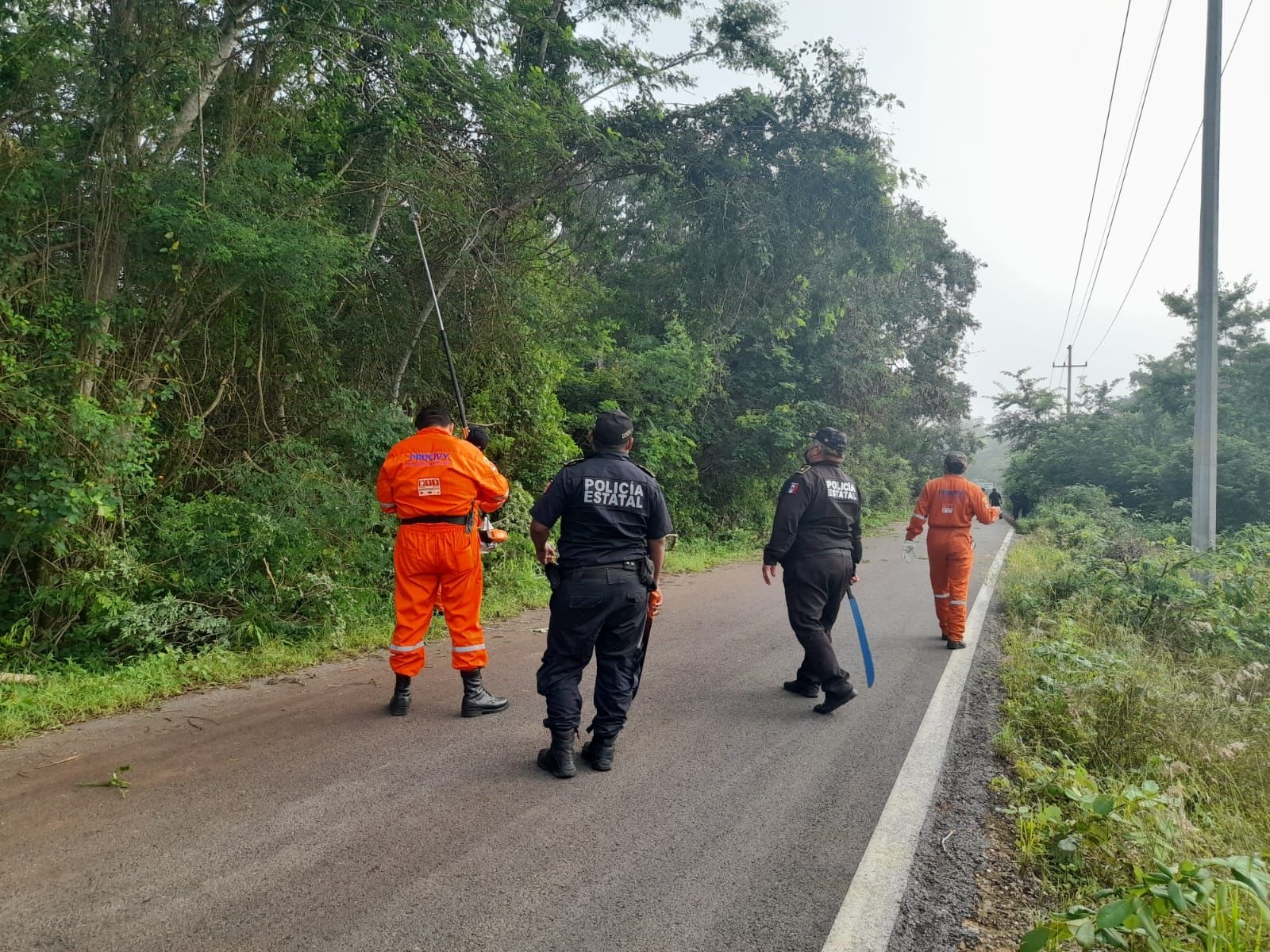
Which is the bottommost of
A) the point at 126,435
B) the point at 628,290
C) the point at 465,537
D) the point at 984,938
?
the point at 984,938

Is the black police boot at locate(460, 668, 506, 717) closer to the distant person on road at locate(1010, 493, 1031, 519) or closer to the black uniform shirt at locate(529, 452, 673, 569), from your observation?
the black uniform shirt at locate(529, 452, 673, 569)

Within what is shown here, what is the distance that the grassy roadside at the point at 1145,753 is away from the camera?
2252 millimetres

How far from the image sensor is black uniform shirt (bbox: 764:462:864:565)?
5.52 meters

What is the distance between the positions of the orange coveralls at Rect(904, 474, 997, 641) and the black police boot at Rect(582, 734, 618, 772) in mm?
4331

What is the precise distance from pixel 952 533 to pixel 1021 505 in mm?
27772

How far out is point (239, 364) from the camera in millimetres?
7691

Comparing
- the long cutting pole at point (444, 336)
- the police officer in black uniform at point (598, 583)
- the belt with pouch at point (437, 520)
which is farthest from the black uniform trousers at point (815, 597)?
the long cutting pole at point (444, 336)

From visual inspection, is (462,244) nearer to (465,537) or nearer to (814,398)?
(465,537)

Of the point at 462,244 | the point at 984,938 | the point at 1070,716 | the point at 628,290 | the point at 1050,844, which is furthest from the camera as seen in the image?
the point at 628,290

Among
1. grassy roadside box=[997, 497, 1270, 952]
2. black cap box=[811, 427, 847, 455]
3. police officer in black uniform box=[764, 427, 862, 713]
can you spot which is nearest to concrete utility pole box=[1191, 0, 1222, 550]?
grassy roadside box=[997, 497, 1270, 952]

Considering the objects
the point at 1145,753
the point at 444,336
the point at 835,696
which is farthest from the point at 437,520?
the point at 1145,753

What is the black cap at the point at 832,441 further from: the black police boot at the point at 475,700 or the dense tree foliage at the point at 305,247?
the dense tree foliage at the point at 305,247

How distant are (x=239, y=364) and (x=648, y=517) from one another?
17.6ft

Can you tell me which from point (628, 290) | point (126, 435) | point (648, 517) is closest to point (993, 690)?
point (648, 517)
